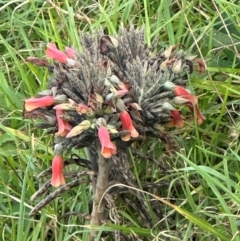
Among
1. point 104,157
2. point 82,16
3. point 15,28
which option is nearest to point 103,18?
point 82,16

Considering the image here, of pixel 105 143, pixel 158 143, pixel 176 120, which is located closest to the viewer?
pixel 105 143

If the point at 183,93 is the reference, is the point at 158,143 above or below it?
below

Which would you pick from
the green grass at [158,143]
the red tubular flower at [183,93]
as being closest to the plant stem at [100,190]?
the green grass at [158,143]

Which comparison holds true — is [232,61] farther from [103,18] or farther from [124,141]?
[124,141]

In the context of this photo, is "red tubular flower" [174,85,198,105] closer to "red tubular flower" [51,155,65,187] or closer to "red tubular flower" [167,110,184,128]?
"red tubular flower" [167,110,184,128]

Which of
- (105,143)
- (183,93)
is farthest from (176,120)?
(105,143)

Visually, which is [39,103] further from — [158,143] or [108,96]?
[158,143]

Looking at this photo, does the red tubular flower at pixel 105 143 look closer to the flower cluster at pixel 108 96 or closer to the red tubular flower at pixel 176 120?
the flower cluster at pixel 108 96
